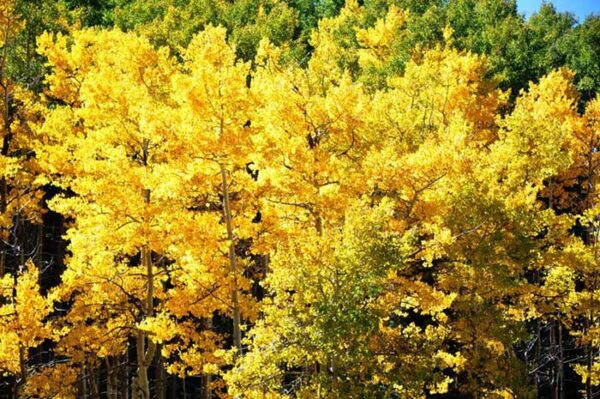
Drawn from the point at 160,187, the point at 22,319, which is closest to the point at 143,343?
the point at 22,319

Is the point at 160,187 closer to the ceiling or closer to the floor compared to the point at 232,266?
closer to the ceiling

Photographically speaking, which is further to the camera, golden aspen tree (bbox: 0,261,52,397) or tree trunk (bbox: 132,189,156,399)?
tree trunk (bbox: 132,189,156,399)

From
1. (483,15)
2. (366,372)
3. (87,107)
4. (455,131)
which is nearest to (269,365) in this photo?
(366,372)

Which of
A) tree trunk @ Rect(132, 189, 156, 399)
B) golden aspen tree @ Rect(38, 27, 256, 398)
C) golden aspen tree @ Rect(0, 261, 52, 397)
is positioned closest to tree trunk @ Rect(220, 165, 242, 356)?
golden aspen tree @ Rect(38, 27, 256, 398)

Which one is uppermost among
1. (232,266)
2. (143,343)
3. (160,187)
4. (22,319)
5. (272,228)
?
→ (160,187)

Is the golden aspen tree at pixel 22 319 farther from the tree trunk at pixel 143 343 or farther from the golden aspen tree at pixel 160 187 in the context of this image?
the tree trunk at pixel 143 343

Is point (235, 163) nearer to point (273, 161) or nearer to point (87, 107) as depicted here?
point (273, 161)

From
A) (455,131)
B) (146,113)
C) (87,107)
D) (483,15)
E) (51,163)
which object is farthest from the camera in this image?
(483,15)

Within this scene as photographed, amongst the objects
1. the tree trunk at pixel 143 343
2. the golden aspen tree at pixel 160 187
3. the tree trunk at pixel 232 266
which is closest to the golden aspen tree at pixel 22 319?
the golden aspen tree at pixel 160 187

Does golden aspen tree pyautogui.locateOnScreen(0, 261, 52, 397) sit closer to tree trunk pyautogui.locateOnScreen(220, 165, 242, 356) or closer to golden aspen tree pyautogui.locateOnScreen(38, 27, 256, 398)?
golden aspen tree pyautogui.locateOnScreen(38, 27, 256, 398)

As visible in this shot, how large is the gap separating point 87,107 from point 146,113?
1854 mm

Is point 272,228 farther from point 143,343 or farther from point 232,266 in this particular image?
point 143,343

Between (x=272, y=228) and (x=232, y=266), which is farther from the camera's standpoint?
(x=272, y=228)

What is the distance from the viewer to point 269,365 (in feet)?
37.7
